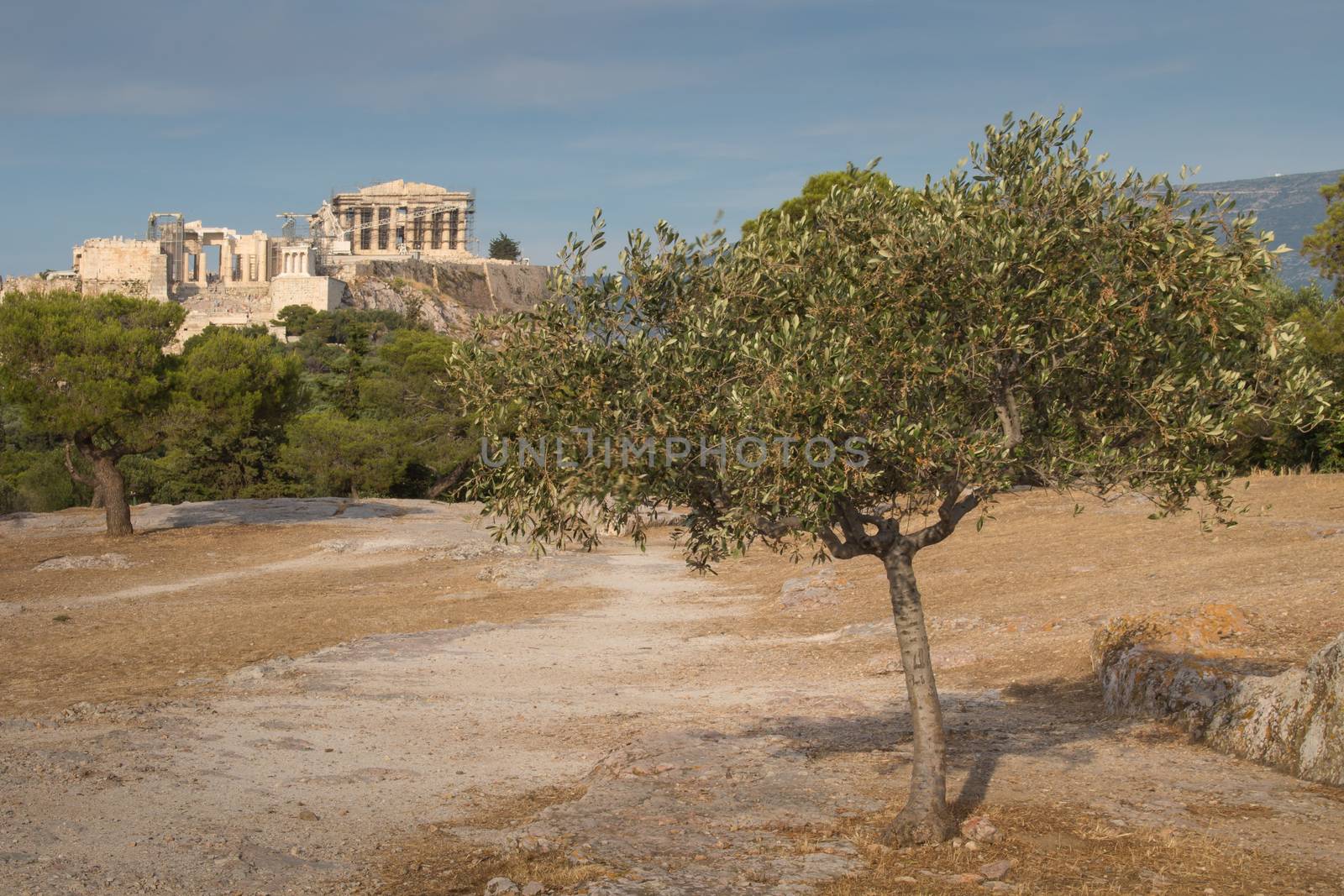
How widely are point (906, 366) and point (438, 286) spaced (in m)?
169

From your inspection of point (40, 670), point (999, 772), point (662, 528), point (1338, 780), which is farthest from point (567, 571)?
point (1338, 780)

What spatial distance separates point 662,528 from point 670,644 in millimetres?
20388

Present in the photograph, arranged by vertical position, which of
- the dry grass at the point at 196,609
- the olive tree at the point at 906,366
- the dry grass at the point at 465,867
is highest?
the olive tree at the point at 906,366

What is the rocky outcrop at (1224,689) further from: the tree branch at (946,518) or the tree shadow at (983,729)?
the tree branch at (946,518)

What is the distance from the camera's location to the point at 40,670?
704 inches

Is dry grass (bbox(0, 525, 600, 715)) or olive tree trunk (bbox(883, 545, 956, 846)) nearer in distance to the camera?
olive tree trunk (bbox(883, 545, 956, 846))

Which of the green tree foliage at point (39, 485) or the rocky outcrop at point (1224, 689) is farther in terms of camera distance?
the green tree foliage at point (39, 485)

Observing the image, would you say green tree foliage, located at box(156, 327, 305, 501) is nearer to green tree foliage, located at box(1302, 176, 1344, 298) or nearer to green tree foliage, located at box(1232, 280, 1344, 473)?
green tree foliage, located at box(1232, 280, 1344, 473)

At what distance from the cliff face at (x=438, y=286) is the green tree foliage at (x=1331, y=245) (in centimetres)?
12492

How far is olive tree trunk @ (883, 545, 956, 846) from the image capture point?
9.41 meters

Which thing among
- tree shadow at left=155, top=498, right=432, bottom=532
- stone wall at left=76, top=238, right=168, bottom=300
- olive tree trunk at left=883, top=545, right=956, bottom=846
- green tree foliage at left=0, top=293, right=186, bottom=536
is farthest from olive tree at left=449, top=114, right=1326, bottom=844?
stone wall at left=76, top=238, right=168, bottom=300

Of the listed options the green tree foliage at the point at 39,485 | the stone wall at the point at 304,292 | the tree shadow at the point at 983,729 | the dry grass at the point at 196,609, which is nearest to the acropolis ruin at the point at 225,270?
the stone wall at the point at 304,292

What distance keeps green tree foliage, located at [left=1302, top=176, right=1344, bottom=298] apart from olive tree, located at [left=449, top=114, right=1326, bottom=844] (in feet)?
82.6

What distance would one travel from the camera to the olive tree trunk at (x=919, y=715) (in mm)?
9406
